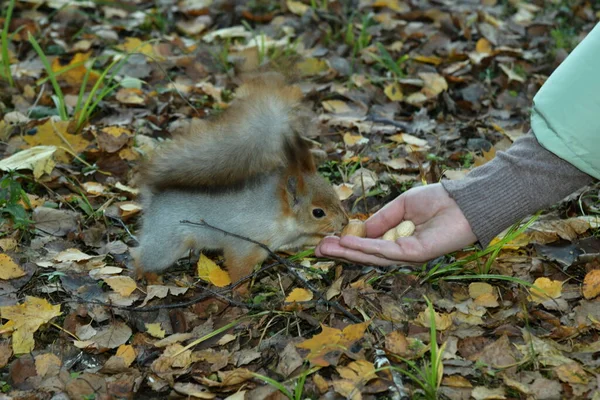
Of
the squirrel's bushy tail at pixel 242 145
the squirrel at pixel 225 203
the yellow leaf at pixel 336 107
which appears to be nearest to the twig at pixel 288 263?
the squirrel at pixel 225 203

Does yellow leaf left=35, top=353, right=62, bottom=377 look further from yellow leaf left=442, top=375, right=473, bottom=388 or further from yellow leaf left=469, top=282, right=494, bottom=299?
yellow leaf left=469, top=282, right=494, bottom=299

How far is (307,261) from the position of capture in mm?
2537

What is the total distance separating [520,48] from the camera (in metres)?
4.14

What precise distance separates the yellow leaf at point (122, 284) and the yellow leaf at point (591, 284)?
1392mm

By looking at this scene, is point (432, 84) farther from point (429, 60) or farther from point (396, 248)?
point (396, 248)

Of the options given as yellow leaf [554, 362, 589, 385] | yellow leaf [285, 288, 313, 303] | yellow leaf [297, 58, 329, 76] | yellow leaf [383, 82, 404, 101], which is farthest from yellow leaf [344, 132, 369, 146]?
yellow leaf [554, 362, 589, 385]

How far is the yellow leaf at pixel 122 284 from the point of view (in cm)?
232

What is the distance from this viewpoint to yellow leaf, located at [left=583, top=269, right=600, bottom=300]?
216cm

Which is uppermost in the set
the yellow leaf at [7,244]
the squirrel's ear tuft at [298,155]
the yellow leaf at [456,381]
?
the squirrel's ear tuft at [298,155]

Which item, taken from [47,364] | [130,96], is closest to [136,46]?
[130,96]

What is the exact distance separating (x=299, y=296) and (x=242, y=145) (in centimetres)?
49

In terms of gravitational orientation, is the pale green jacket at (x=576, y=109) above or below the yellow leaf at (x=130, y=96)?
above

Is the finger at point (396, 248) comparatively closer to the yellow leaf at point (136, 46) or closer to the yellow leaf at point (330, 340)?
the yellow leaf at point (330, 340)

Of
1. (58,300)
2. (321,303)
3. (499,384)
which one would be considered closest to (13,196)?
(58,300)
